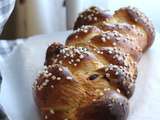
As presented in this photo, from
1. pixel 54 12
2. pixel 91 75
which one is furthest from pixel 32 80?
pixel 54 12

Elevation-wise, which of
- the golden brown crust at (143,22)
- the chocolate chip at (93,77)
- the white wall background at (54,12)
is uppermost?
the chocolate chip at (93,77)

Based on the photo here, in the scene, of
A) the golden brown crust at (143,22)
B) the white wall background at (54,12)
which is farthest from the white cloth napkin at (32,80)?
the white wall background at (54,12)

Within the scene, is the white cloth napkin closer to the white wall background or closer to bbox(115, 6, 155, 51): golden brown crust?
bbox(115, 6, 155, 51): golden brown crust

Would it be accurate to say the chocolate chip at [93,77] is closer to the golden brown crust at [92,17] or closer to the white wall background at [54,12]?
the golden brown crust at [92,17]

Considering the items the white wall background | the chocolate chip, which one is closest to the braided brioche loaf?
the chocolate chip

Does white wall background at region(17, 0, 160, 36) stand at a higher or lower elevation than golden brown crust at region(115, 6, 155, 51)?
lower

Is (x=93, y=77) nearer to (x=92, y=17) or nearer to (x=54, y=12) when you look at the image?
(x=92, y=17)
